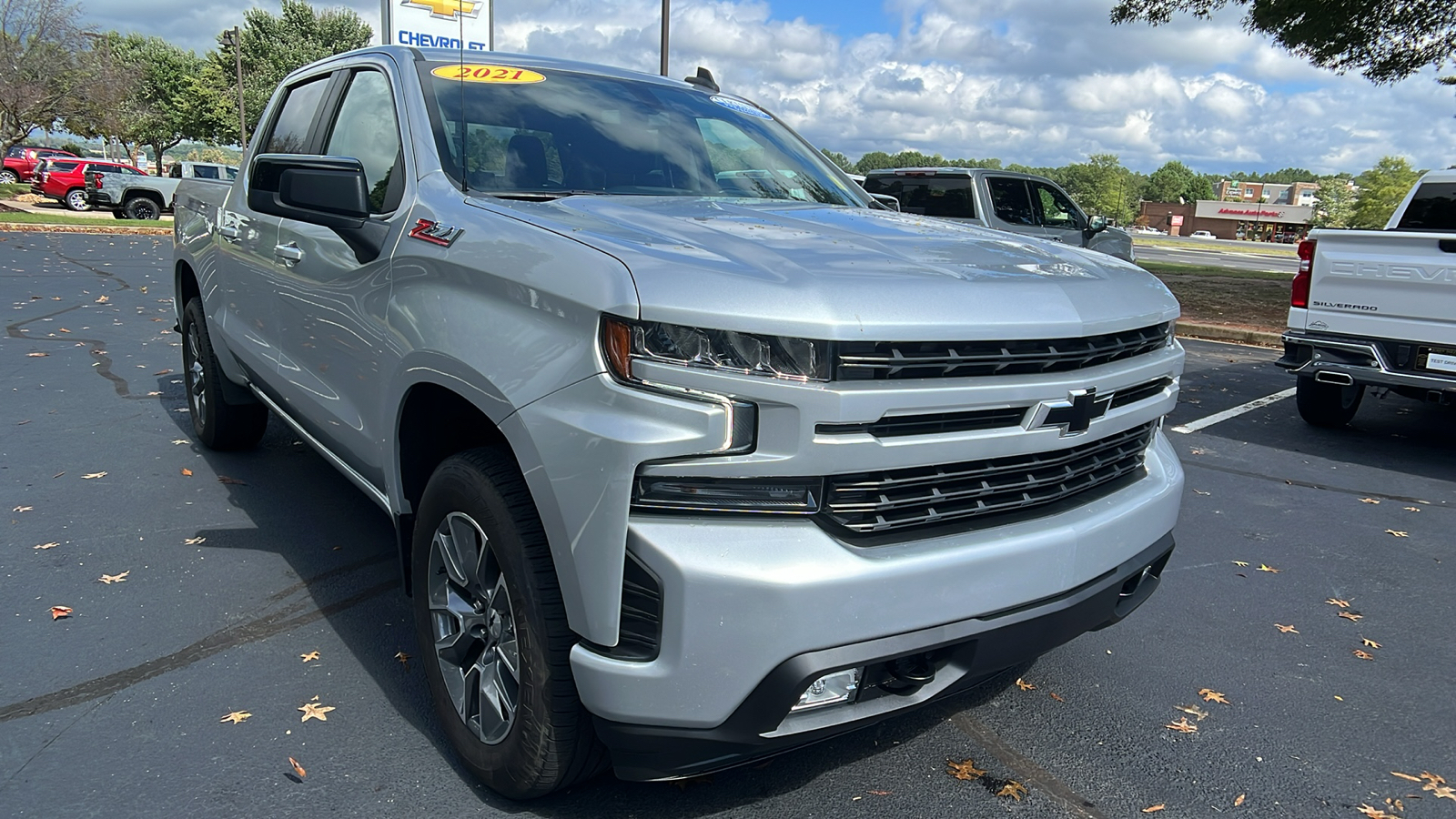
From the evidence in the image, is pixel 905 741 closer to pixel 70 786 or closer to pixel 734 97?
pixel 70 786

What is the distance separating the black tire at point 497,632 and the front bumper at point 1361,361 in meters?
6.18

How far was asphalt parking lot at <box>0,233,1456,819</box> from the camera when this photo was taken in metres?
2.60

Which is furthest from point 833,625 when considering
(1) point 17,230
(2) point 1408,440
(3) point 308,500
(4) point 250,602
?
(1) point 17,230

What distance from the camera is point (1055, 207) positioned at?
13.5 metres

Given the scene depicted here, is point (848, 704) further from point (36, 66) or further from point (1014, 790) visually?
point (36, 66)

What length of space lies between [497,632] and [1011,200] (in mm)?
11664

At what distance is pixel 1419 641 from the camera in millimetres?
3795

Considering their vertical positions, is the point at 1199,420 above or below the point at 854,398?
below

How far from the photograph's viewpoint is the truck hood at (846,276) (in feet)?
6.40

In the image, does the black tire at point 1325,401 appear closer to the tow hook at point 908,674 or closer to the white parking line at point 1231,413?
the white parking line at point 1231,413

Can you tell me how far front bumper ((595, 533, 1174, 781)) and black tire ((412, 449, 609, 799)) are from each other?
0.15 m

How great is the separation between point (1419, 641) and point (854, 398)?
3147 millimetres

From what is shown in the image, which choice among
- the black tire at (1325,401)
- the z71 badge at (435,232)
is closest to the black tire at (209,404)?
the z71 badge at (435,232)

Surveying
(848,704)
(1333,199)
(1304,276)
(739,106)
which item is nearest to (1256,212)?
(1333,199)
